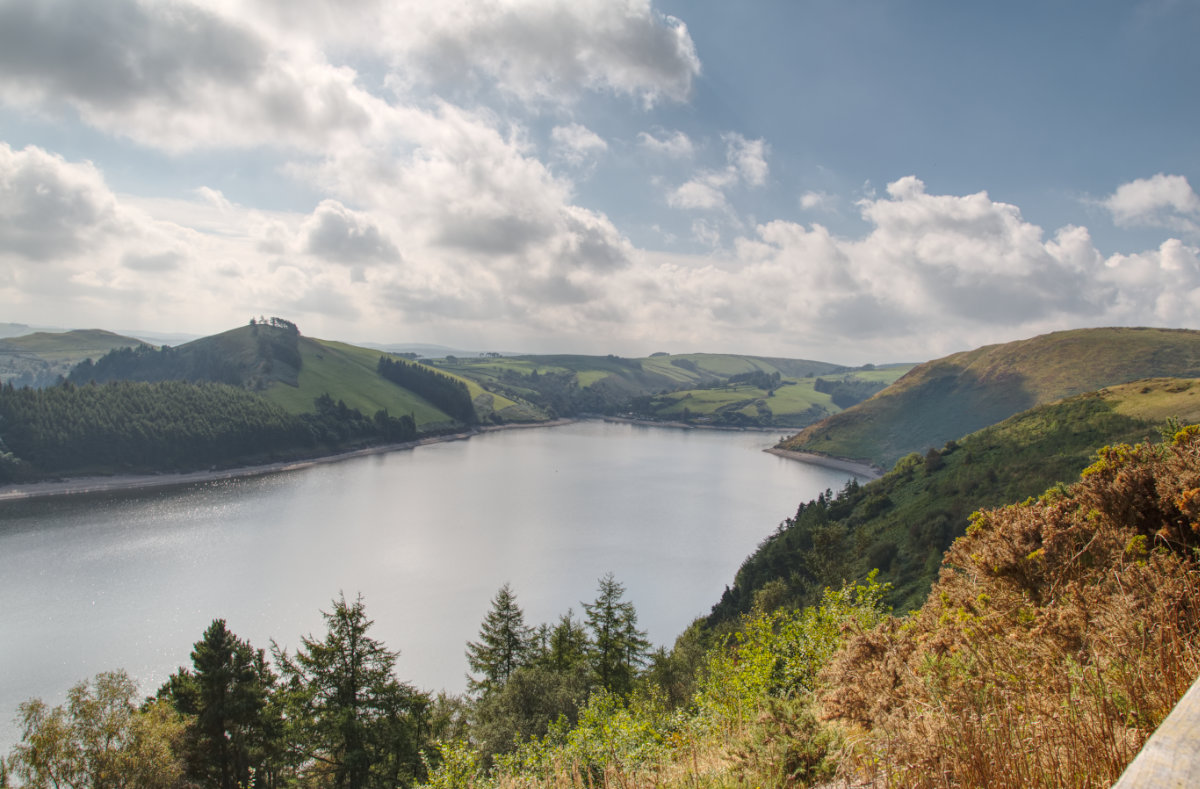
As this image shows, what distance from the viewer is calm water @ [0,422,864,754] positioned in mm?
50250

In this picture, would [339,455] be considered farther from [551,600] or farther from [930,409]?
[930,409]

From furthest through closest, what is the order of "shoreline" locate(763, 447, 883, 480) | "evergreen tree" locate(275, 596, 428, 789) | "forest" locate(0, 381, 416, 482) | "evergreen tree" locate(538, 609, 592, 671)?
"shoreline" locate(763, 447, 883, 480) → "forest" locate(0, 381, 416, 482) → "evergreen tree" locate(538, 609, 592, 671) → "evergreen tree" locate(275, 596, 428, 789)

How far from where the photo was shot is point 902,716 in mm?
5910

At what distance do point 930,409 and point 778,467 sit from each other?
53556mm

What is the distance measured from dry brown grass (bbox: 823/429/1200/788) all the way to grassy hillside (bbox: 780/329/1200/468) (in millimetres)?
162991

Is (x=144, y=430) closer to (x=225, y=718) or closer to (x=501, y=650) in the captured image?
(x=225, y=718)

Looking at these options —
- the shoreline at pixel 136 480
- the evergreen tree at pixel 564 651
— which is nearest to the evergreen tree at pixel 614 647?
the evergreen tree at pixel 564 651

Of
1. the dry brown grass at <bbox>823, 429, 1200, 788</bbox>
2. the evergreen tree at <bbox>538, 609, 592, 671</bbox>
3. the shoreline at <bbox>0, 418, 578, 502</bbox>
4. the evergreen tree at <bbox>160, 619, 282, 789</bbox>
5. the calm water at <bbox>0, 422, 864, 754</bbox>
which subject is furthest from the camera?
the shoreline at <bbox>0, 418, 578, 502</bbox>

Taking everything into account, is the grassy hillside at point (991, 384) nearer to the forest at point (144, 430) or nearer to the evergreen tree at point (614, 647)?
the evergreen tree at point (614, 647)

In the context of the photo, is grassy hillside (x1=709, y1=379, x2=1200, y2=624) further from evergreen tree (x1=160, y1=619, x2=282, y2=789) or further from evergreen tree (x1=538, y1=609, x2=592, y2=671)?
evergreen tree (x1=160, y1=619, x2=282, y2=789)

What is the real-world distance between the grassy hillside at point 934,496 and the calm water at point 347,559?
11.5 metres

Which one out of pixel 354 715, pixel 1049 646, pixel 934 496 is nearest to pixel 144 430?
pixel 354 715

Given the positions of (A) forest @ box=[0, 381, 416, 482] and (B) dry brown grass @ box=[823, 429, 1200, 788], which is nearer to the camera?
(B) dry brown grass @ box=[823, 429, 1200, 788]

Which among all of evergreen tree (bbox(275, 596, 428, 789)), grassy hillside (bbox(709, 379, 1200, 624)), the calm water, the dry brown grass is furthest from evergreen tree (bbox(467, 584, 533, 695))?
the dry brown grass
